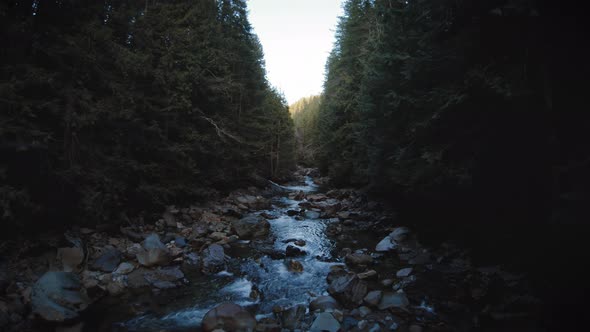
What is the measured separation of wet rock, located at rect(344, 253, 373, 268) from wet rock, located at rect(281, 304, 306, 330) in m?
2.69

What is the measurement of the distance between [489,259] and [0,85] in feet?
38.7

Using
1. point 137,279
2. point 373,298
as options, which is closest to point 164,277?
point 137,279

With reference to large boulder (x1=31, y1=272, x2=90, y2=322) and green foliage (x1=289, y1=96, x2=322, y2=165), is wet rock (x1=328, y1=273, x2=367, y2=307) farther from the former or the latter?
green foliage (x1=289, y1=96, x2=322, y2=165)

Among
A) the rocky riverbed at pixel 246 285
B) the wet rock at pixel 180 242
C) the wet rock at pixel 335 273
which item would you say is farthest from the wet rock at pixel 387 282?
the wet rock at pixel 180 242

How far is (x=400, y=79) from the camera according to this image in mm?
9828

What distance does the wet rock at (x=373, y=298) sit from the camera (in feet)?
18.7

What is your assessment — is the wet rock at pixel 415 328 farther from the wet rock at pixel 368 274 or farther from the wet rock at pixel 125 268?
the wet rock at pixel 125 268

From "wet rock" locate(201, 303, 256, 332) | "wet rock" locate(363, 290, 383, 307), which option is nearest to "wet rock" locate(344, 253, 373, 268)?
"wet rock" locate(363, 290, 383, 307)

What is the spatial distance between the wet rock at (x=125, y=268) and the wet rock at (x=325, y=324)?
5.08 m

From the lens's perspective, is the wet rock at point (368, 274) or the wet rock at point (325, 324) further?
the wet rock at point (368, 274)

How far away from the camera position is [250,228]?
424 inches

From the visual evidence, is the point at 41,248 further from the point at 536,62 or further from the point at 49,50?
the point at 536,62

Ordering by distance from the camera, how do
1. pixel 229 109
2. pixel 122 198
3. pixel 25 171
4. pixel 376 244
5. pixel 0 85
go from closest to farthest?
pixel 0 85, pixel 25 171, pixel 122 198, pixel 376 244, pixel 229 109

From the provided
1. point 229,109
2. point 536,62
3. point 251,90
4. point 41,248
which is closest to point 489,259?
point 536,62
